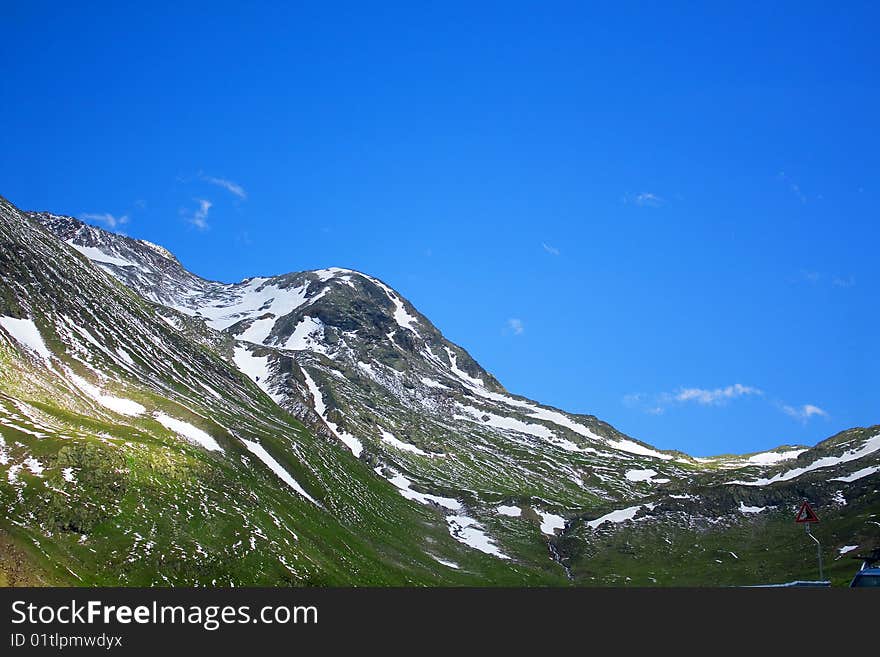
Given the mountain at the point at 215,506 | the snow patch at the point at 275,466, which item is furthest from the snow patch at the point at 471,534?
the snow patch at the point at 275,466

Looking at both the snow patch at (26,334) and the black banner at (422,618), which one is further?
the snow patch at (26,334)

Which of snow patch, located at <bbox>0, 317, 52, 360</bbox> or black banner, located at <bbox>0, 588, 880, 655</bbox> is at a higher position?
snow patch, located at <bbox>0, 317, 52, 360</bbox>

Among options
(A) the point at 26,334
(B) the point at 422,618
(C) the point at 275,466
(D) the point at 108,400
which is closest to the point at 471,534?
(C) the point at 275,466

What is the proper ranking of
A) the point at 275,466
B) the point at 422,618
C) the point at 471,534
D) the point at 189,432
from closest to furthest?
1. the point at 422,618
2. the point at 189,432
3. the point at 275,466
4. the point at 471,534

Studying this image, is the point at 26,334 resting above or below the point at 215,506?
above

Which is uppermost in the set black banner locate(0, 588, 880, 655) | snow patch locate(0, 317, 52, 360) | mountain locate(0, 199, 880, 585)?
snow patch locate(0, 317, 52, 360)

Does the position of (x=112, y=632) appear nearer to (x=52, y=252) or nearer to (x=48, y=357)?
(x=48, y=357)

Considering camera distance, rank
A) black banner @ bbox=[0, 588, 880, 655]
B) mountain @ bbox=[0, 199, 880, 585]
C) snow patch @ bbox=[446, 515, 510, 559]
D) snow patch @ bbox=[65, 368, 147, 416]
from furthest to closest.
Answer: snow patch @ bbox=[446, 515, 510, 559]
snow patch @ bbox=[65, 368, 147, 416]
mountain @ bbox=[0, 199, 880, 585]
black banner @ bbox=[0, 588, 880, 655]

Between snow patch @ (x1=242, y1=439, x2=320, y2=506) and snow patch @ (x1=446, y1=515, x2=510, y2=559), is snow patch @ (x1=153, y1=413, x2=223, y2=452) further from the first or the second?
snow patch @ (x1=446, y1=515, x2=510, y2=559)

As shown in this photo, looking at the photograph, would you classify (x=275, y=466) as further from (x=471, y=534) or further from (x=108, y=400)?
(x=471, y=534)

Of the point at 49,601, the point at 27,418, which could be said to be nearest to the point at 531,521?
the point at 27,418

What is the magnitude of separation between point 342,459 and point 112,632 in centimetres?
15283

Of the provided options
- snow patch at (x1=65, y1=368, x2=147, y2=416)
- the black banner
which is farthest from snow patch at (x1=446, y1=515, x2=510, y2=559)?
the black banner

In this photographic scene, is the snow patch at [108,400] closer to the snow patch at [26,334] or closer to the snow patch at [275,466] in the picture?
the snow patch at [26,334]
